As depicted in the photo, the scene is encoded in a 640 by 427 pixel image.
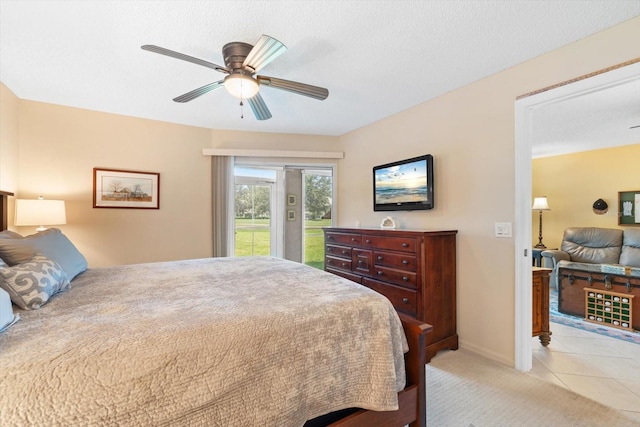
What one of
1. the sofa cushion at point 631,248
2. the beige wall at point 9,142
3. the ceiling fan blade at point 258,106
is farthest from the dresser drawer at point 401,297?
the sofa cushion at point 631,248

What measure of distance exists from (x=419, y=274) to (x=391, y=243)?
0.40 m

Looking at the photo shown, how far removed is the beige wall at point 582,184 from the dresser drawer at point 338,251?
186 inches

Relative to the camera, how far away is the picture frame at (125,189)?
11.1 feet

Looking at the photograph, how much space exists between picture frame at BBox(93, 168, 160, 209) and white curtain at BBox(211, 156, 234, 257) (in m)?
0.69

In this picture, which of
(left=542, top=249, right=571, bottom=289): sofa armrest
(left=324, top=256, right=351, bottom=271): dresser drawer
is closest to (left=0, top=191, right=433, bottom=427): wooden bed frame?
(left=324, top=256, right=351, bottom=271): dresser drawer

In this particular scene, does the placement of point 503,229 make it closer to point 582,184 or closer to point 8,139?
point 582,184

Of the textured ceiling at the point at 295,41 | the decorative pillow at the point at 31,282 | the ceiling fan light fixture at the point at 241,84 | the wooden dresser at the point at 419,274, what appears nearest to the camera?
the decorative pillow at the point at 31,282

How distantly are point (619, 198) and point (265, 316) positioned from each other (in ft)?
20.5

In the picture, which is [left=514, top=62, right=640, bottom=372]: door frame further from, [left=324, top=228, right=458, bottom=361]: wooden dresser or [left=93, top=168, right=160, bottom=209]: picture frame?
[left=93, top=168, right=160, bottom=209]: picture frame

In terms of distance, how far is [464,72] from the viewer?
2480 mm

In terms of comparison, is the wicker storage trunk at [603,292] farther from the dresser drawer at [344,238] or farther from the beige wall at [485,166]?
the dresser drawer at [344,238]

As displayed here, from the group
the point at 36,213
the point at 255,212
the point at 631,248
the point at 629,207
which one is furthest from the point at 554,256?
the point at 36,213

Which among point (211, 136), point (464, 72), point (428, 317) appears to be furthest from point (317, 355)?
point (211, 136)

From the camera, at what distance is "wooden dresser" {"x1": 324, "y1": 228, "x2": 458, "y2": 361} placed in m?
2.53
